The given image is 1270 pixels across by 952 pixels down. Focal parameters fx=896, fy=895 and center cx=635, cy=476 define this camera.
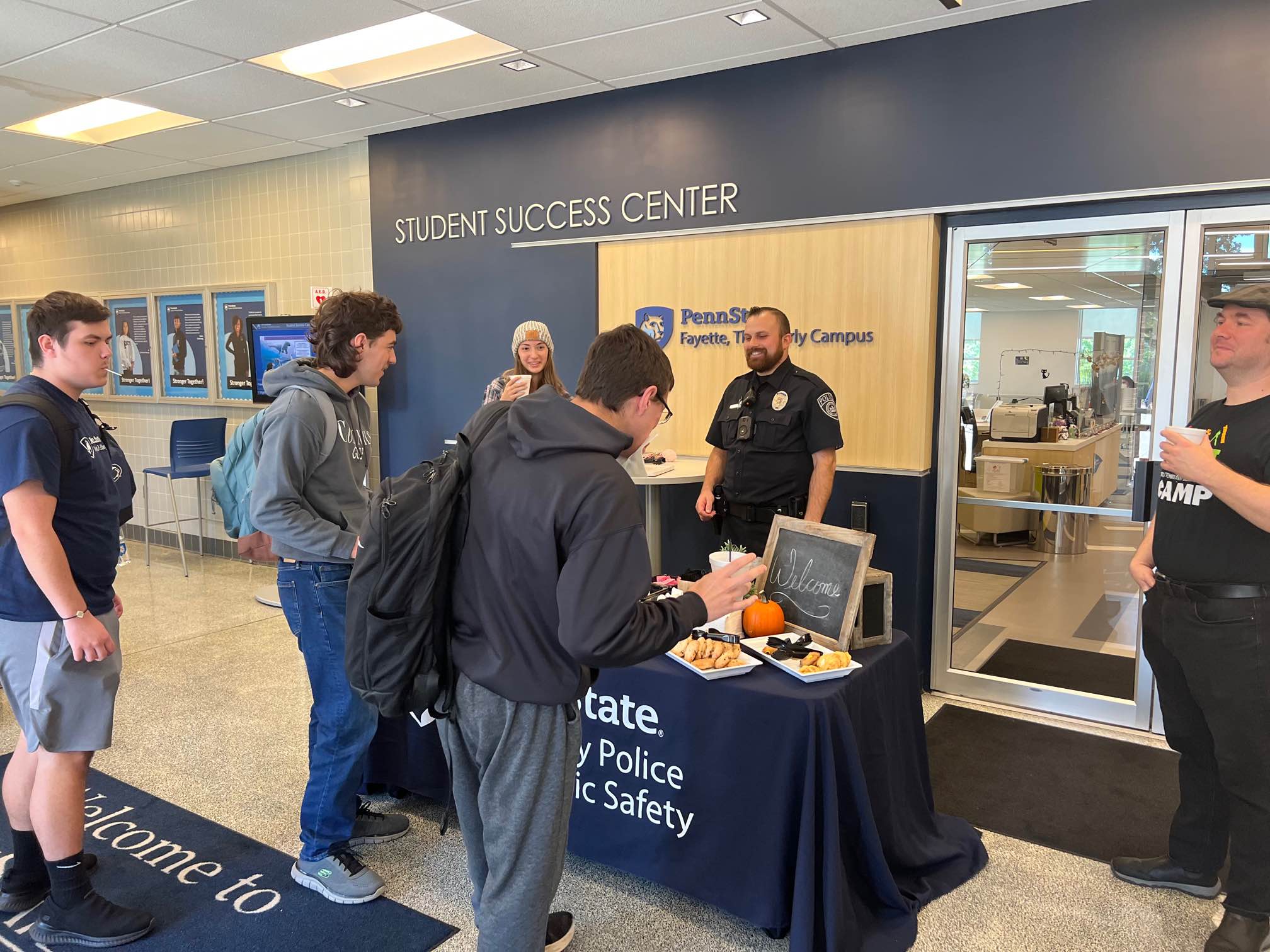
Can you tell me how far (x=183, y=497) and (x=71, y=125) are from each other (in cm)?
316

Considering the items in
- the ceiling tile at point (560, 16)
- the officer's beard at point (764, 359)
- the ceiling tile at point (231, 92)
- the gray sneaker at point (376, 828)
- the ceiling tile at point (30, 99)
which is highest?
the ceiling tile at point (30, 99)

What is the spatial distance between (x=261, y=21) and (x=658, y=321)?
2438 millimetres

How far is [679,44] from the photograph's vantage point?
171 inches

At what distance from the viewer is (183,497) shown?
8.11m

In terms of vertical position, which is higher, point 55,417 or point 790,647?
point 55,417

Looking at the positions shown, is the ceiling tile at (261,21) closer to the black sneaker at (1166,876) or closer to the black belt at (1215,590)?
the black belt at (1215,590)

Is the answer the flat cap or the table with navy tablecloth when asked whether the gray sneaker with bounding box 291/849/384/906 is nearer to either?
the table with navy tablecloth

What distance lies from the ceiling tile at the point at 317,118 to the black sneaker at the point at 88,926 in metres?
4.38

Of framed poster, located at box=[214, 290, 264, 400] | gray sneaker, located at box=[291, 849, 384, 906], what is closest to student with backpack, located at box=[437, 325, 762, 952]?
gray sneaker, located at box=[291, 849, 384, 906]

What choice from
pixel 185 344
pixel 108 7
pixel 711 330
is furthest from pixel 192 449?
pixel 711 330

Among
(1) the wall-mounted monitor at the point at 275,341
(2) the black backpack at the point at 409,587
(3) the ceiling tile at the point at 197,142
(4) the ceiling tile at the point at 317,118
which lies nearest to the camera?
(2) the black backpack at the point at 409,587

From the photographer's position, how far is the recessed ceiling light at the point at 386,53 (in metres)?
4.70

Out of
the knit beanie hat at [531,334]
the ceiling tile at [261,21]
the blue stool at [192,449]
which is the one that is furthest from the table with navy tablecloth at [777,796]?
the blue stool at [192,449]

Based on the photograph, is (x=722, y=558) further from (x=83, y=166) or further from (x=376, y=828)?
(x=83, y=166)
